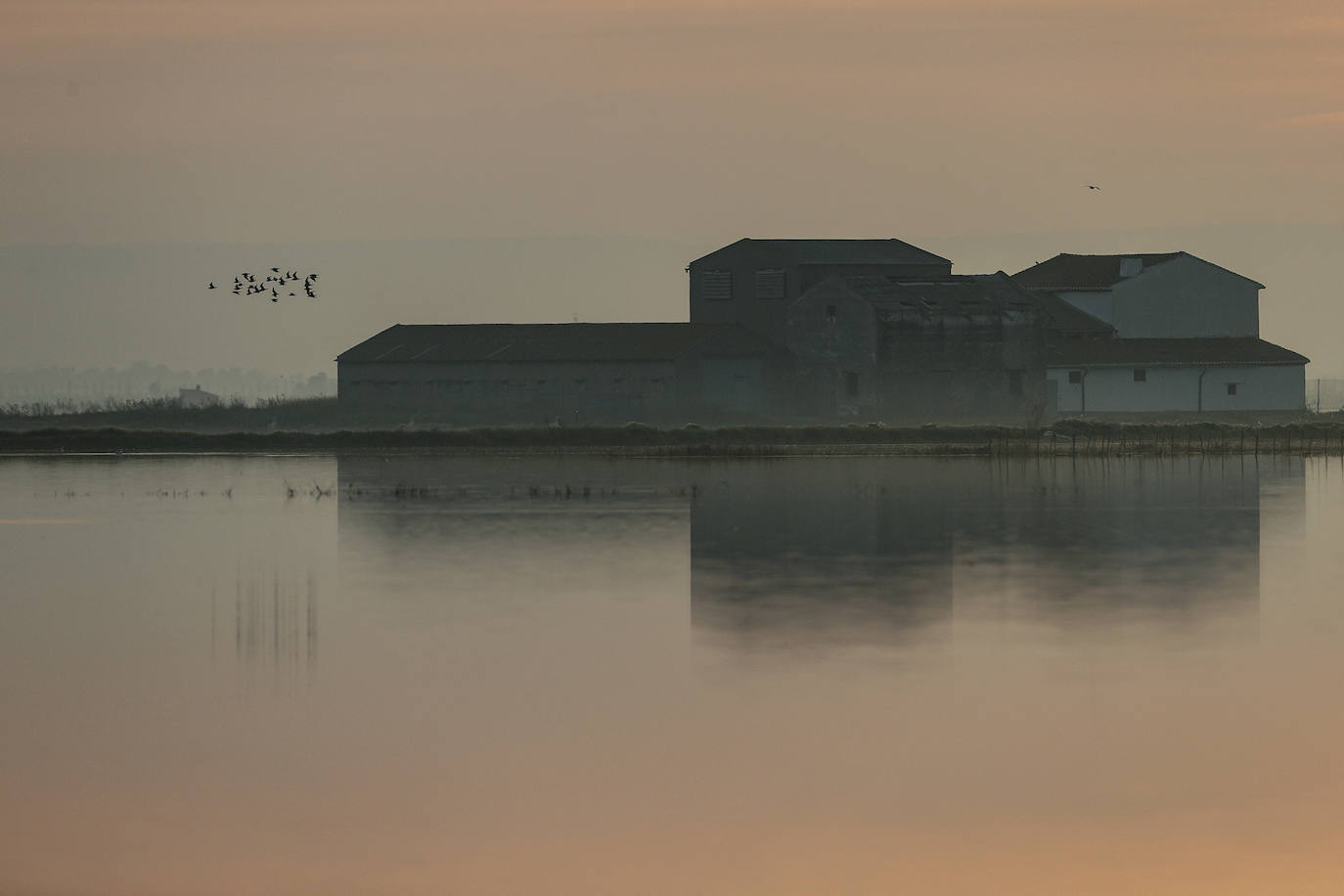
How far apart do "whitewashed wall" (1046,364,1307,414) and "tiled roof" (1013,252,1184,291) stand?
26.6 feet

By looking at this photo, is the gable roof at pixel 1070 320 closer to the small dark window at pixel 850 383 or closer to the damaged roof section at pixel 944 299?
the damaged roof section at pixel 944 299

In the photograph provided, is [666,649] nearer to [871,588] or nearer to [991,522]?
[871,588]

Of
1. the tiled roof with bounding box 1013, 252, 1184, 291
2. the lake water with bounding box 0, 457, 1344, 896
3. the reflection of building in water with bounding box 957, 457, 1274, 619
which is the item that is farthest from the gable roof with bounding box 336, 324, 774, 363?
the lake water with bounding box 0, 457, 1344, 896

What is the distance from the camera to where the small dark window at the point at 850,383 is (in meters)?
85.5

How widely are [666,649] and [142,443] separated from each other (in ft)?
186

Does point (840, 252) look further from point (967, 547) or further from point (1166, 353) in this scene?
point (967, 547)

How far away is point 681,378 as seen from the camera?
86.0 meters

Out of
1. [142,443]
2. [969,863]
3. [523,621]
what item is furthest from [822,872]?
[142,443]

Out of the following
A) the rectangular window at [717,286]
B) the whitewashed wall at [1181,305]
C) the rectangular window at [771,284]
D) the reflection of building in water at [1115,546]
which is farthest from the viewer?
the whitewashed wall at [1181,305]

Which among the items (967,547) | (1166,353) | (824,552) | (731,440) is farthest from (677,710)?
(1166,353)

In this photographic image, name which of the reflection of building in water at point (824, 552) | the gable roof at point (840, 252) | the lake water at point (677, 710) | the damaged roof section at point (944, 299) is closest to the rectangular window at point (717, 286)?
the gable roof at point (840, 252)

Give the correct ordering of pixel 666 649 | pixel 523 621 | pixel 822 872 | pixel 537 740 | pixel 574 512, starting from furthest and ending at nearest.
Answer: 1. pixel 574 512
2. pixel 523 621
3. pixel 666 649
4. pixel 537 740
5. pixel 822 872

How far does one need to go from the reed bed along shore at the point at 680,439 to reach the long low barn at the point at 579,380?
9124 mm

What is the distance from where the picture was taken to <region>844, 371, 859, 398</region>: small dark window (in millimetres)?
85500
